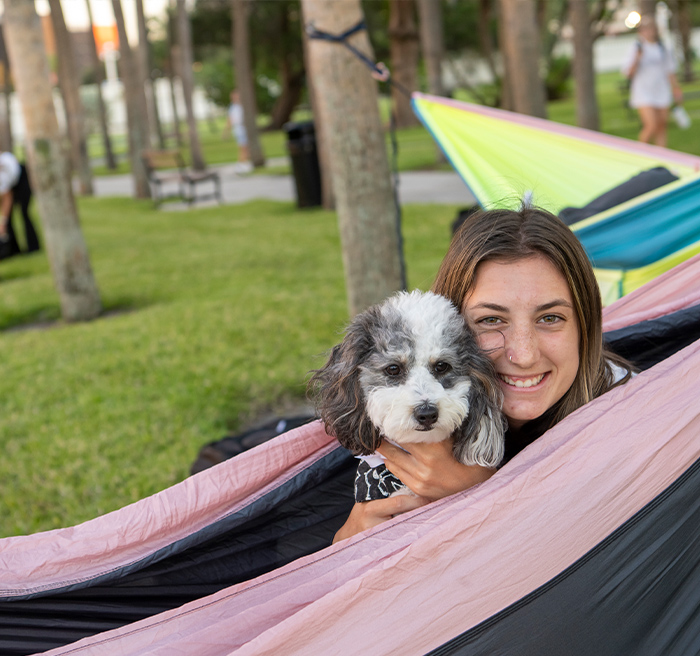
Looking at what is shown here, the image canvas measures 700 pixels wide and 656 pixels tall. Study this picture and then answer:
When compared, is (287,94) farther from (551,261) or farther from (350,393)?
(350,393)

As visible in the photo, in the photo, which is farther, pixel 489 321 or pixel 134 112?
pixel 134 112

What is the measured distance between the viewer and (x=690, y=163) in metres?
4.01

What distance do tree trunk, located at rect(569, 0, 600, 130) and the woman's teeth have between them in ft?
38.9

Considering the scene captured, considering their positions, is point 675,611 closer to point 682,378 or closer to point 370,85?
point 682,378

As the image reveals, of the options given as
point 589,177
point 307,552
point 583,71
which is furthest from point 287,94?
point 307,552

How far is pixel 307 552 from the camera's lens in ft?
6.82

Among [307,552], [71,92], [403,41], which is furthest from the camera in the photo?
[403,41]

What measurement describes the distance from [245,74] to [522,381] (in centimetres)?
1971

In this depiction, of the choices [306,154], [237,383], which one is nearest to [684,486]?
[237,383]

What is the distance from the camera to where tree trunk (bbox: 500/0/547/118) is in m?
7.72

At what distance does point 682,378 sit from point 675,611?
19.5 inches

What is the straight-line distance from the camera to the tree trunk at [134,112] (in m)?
15.7

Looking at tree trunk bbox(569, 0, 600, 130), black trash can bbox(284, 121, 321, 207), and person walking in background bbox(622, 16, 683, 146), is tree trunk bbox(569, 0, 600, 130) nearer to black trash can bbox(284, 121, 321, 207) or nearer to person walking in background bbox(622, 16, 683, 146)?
person walking in background bbox(622, 16, 683, 146)

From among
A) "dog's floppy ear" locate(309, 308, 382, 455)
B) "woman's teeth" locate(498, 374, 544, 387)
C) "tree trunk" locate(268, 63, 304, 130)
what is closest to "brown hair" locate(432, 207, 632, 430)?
"woman's teeth" locate(498, 374, 544, 387)
